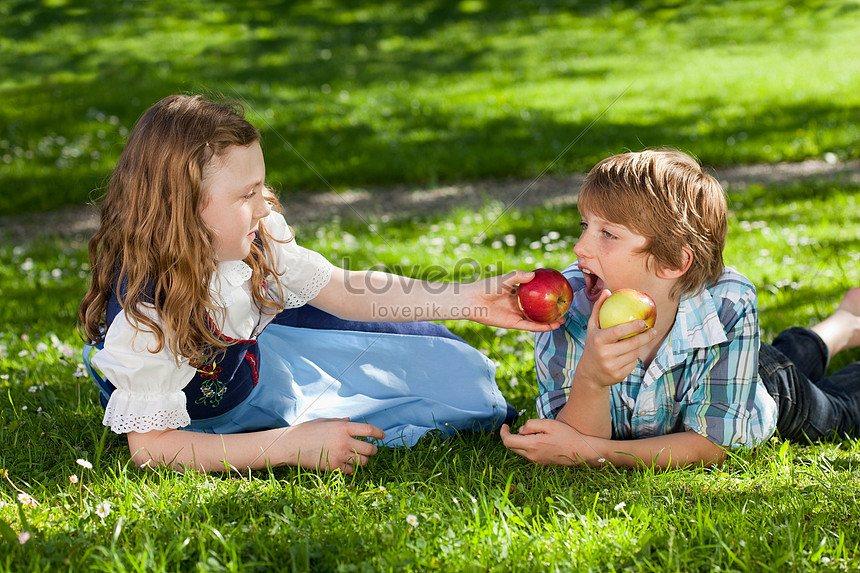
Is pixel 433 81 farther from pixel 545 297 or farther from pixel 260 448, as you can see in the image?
pixel 260 448

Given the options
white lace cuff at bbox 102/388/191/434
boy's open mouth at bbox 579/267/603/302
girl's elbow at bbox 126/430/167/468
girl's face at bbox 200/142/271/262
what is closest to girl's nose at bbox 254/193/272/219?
girl's face at bbox 200/142/271/262

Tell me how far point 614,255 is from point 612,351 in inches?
16.8

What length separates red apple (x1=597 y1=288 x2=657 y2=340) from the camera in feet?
8.72

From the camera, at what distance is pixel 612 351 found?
2.66 metres

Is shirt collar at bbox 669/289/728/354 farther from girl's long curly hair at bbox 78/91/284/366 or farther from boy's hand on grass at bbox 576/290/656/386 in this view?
girl's long curly hair at bbox 78/91/284/366

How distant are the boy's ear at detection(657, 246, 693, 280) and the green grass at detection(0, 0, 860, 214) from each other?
536 cm

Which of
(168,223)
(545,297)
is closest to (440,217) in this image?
(545,297)

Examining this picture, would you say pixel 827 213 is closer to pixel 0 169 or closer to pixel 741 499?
pixel 741 499

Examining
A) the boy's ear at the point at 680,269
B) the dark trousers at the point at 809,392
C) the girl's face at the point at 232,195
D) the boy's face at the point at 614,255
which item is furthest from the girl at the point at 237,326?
the dark trousers at the point at 809,392

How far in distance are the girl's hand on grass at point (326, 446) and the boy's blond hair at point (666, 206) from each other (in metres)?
1.19

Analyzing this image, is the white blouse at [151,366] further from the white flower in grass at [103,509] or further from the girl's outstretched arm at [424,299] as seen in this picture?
the girl's outstretched arm at [424,299]

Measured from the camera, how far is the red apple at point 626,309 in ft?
8.72

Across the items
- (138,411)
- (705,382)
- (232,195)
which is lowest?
(705,382)

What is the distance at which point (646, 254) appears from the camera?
2.91m
